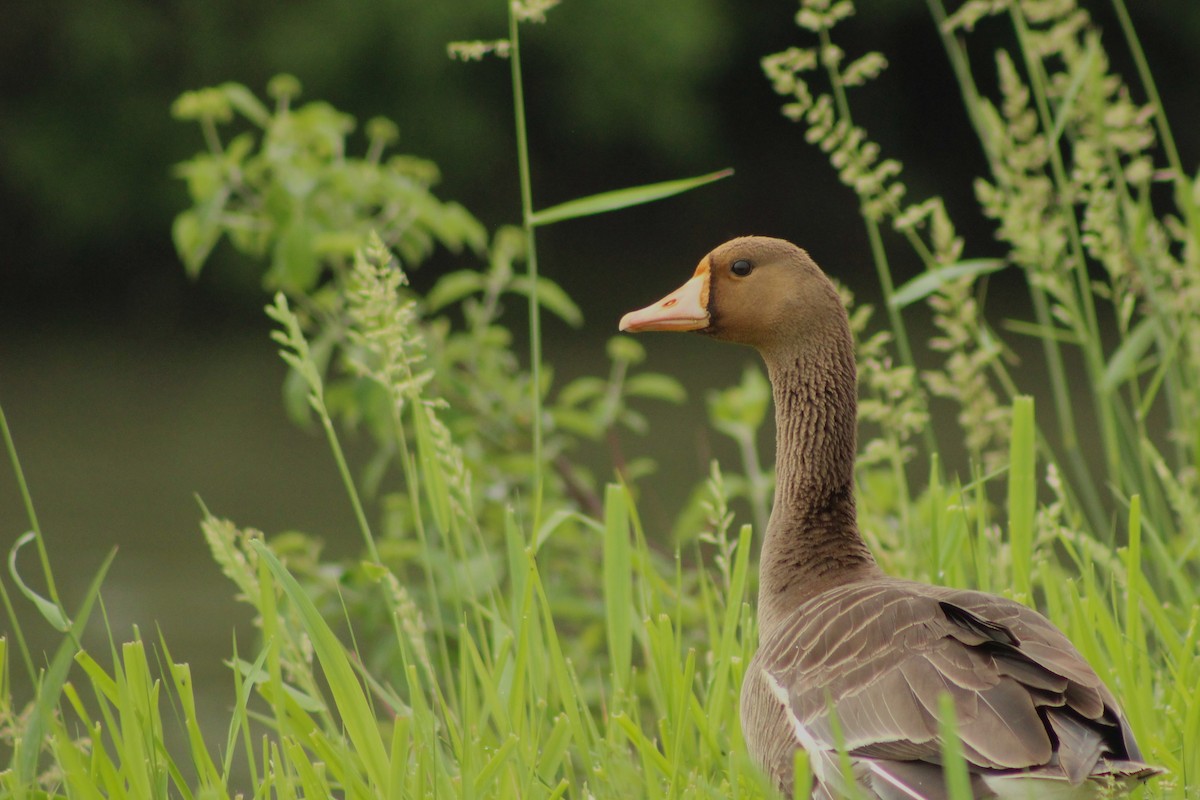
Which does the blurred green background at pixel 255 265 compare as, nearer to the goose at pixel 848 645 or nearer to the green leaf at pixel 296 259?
the green leaf at pixel 296 259

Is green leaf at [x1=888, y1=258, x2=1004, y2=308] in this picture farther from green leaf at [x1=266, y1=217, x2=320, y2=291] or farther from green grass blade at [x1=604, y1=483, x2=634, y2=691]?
green leaf at [x1=266, y1=217, x2=320, y2=291]

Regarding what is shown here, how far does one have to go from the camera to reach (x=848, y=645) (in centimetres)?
185

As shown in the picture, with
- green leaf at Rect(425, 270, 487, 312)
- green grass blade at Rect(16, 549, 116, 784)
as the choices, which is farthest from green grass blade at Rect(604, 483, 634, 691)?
green leaf at Rect(425, 270, 487, 312)

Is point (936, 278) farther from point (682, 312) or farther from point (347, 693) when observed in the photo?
point (347, 693)

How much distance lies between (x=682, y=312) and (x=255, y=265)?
11.9 metres

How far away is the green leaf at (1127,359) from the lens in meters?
2.64

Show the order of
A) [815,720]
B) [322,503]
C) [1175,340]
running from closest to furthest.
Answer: [815,720] < [1175,340] < [322,503]

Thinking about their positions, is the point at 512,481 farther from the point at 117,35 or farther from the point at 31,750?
the point at 117,35

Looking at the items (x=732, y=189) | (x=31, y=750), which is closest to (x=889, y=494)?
(x=31, y=750)

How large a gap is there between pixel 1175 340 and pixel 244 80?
42.5 ft

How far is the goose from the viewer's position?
160 centimetres

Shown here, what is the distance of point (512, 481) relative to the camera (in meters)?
4.15

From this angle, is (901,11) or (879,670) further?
(901,11)

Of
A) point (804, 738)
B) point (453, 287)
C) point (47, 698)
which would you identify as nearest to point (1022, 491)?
→ point (804, 738)
